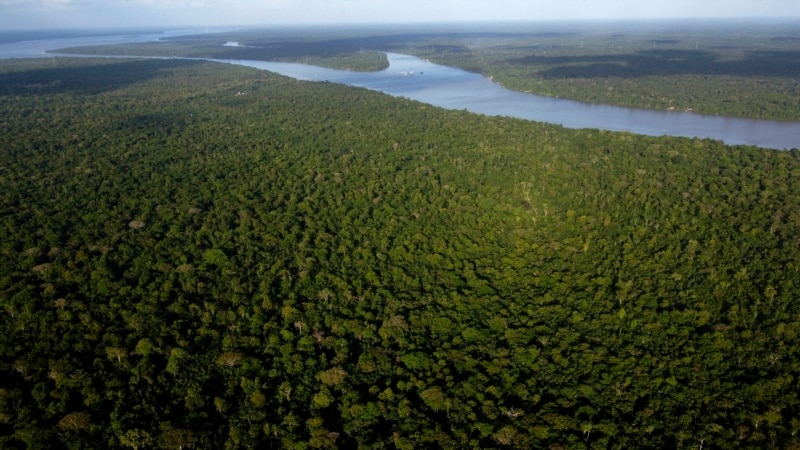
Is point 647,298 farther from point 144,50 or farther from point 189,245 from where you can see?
point 144,50

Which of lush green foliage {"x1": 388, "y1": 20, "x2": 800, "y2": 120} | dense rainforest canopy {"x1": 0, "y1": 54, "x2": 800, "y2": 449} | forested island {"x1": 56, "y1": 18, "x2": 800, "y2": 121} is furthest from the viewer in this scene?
forested island {"x1": 56, "y1": 18, "x2": 800, "y2": 121}

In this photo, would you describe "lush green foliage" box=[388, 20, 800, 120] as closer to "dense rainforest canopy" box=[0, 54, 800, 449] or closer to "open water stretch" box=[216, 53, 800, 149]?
"open water stretch" box=[216, 53, 800, 149]

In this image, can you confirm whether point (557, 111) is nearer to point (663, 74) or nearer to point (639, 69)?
point (663, 74)

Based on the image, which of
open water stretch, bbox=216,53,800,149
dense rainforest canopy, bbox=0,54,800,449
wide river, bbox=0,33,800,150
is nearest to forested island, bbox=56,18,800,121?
open water stretch, bbox=216,53,800,149

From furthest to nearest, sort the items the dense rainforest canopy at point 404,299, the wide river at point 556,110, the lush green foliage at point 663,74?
the lush green foliage at point 663,74
the wide river at point 556,110
the dense rainforest canopy at point 404,299

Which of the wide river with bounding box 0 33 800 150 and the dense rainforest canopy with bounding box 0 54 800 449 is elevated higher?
the wide river with bounding box 0 33 800 150

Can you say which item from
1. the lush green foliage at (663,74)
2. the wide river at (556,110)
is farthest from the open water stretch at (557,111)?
the lush green foliage at (663,74)

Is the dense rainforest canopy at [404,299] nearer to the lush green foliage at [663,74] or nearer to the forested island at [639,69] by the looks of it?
the lush green foliage at [663,74]
